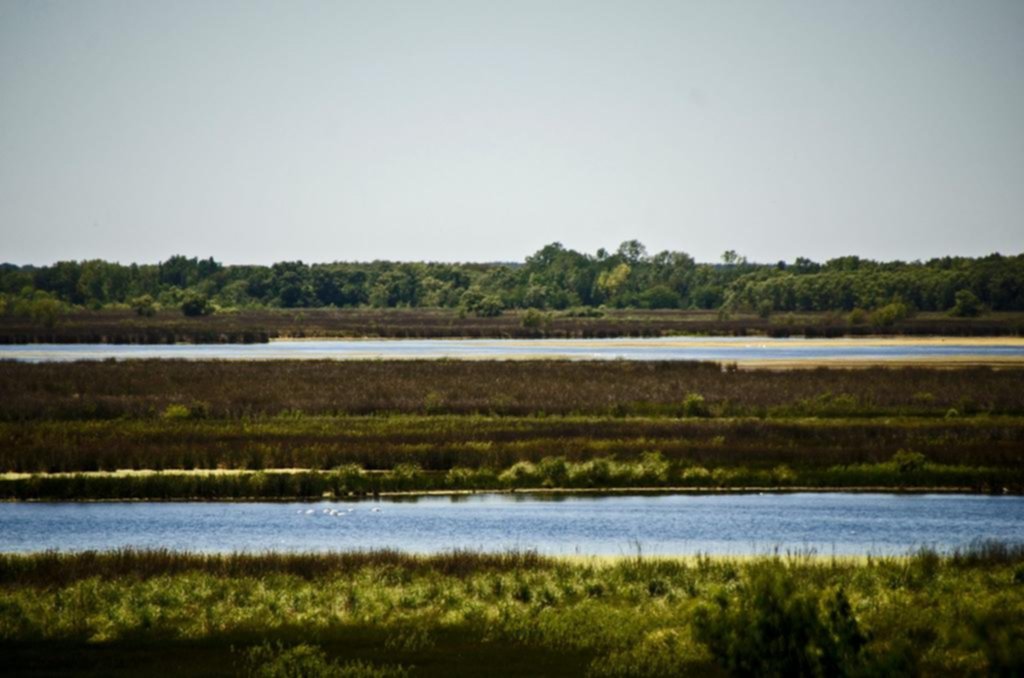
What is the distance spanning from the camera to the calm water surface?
3159 cm

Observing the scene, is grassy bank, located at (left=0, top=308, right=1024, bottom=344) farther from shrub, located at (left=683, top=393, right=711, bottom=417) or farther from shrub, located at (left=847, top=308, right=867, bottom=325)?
shrub, located at (left=683, top=393, right=711, bottom=417)

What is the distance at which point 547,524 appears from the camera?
35.3 m

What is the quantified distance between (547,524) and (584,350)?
7913 cm

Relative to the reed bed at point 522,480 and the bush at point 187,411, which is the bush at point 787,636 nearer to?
the reed bed at point 522,480

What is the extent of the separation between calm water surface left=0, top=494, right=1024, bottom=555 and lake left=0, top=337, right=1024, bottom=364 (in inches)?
2093

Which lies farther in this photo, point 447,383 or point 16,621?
point 447,383

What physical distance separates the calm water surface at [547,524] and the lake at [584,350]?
53162 mm

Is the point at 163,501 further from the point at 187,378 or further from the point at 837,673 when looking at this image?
the point at 187,378

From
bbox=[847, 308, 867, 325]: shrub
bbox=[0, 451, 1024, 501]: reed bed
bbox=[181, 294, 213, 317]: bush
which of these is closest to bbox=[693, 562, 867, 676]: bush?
bbox=[0, 451, 1024, 501]: reed bed

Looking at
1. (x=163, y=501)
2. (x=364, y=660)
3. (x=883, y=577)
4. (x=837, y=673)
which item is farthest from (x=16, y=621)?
(x=163, y=501)

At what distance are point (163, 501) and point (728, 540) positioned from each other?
1701 centimetres

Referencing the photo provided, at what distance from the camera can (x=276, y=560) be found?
26.7 metres

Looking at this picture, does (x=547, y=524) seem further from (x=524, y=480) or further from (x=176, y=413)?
(x=176, y=413)

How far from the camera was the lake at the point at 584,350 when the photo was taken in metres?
97.4
